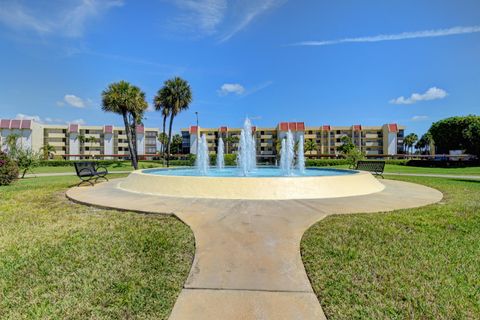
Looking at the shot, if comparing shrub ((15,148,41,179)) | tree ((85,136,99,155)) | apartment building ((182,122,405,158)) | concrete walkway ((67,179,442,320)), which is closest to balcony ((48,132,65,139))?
tree ((85,136,99,155))

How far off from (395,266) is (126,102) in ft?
112

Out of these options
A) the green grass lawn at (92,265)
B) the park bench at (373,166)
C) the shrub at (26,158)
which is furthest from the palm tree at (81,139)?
the green grass lawn at (92,265)

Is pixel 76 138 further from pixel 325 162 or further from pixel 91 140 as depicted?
pixel 325 162

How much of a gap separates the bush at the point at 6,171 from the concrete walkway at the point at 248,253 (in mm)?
10008

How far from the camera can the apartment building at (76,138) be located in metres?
74.1

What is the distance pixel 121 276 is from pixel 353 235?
12.7ft

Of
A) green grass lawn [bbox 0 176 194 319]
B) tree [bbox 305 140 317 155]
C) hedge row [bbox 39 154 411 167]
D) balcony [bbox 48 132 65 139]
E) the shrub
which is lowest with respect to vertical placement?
green grass lawn [bbox 0 176 194 319]

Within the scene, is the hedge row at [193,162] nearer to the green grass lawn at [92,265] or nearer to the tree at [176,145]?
the green grass lawn at [92,265]

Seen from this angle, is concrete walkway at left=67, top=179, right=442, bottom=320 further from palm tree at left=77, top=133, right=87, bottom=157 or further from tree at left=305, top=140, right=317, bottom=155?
palm tree at left=77, top=133, right=87, bottom=157

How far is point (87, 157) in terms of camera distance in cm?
7688

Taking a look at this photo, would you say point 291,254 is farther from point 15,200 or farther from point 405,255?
point 15,200

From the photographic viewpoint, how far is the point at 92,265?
374 cm

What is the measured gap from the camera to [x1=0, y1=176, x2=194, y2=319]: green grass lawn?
285 cm

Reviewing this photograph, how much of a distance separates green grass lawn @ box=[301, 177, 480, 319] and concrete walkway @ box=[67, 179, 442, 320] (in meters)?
0.28
